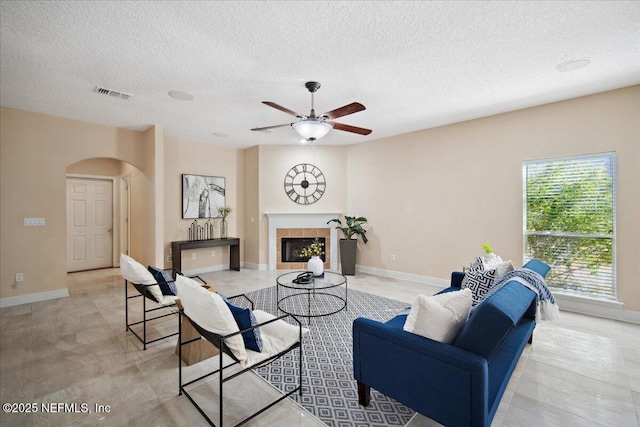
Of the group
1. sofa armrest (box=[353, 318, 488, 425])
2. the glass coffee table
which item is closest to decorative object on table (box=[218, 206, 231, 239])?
the glass coffee table

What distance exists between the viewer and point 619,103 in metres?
3.37

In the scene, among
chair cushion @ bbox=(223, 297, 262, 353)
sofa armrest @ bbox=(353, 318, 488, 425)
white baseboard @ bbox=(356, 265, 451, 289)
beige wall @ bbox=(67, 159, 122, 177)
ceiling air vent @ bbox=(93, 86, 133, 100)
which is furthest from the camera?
beige wall @ bbox=(67, 159, 122, 177)

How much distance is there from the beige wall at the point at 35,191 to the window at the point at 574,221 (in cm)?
687

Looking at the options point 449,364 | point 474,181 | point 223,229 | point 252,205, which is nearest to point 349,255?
point 252,205

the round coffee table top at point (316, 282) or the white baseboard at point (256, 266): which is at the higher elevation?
the round coffee table top at point (316, 282)

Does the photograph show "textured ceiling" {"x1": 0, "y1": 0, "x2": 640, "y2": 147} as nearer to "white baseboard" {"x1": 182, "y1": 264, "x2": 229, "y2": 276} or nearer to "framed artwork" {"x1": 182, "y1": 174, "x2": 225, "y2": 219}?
"framed artwork" {"x1": 182, "y1": 174, "x2": 225, "y2": 219}

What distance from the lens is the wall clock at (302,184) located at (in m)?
6.19

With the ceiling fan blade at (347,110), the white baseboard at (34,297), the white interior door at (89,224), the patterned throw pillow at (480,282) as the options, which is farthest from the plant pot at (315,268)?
the white interior door at (89,224)

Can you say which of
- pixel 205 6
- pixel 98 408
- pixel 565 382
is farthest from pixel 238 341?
pixel 565 382

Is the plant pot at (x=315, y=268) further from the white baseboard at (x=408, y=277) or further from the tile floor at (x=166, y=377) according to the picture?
the white baseboard at (x=408, y=277)

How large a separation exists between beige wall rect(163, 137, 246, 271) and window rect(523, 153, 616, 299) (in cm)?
549

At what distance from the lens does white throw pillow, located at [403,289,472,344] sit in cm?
160

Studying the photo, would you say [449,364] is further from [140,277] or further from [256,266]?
[256,266]

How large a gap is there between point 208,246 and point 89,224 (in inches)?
116
